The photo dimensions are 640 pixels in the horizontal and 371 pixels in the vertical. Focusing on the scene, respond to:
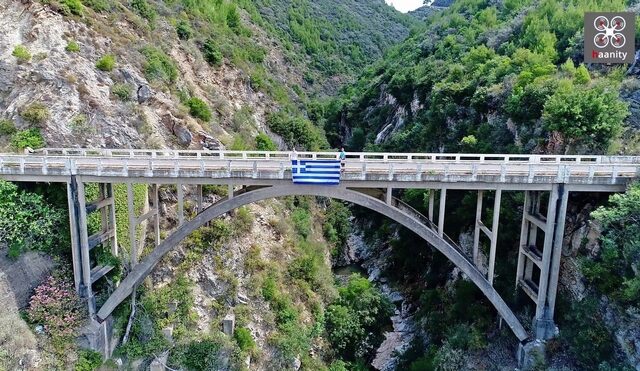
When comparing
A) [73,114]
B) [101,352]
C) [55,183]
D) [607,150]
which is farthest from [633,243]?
[73,114]

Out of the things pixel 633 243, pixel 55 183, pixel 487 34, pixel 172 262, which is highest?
pixel 487 34

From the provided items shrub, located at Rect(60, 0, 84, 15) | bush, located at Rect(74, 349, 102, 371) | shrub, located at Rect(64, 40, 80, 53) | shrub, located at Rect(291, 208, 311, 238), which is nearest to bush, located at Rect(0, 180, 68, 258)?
bush, located at Rect(74, 349, 102, 371)

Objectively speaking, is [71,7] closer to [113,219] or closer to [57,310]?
[113,219]

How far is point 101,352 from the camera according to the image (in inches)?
866

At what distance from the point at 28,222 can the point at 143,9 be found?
2377 cm

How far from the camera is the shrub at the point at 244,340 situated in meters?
24.1

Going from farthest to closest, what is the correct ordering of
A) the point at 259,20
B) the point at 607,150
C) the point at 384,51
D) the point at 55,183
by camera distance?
the point at 384,51
the point at 259,20
the point at 607,150
the point at 55,183

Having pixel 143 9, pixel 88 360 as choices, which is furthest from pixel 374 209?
pixel 143 9

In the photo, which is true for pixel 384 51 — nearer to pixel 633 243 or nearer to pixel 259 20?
pixel 259 20

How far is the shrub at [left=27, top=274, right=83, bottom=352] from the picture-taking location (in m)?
20.6

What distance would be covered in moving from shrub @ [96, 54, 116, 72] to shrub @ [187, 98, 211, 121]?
5461mm

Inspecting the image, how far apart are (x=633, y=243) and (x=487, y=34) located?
3756 cm

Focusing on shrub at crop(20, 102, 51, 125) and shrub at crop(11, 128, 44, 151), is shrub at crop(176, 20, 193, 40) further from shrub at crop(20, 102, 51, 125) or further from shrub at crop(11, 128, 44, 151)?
shrub at crop(11, 128, 44, 151)

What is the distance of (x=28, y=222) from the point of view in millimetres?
21297
